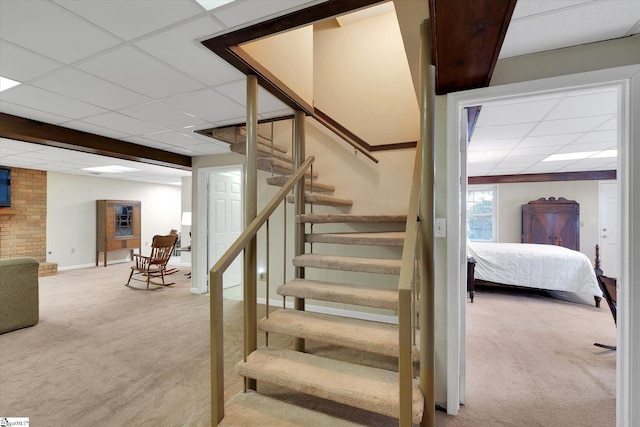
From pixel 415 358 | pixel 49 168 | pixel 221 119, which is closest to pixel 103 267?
pixel 49 168

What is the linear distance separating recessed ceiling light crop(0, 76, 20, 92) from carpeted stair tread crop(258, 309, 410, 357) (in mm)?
2599

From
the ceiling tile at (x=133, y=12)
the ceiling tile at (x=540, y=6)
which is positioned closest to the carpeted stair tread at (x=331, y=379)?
the ceiling tile at (x=540, y=6)

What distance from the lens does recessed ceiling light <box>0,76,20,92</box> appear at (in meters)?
Result: 2.12

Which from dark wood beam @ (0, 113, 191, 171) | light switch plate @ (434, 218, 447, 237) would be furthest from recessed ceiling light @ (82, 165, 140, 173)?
light switch plate @ (434, 218, 447, 237)

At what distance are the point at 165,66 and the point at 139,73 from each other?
24 centimetres

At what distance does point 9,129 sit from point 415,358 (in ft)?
13.6

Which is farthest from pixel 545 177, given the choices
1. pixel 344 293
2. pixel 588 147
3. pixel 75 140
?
pixel 75 140

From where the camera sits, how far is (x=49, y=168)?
5.84 meters

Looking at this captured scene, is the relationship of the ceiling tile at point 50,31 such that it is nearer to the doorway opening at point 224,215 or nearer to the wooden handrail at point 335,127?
the wooden handrail at point 335,127

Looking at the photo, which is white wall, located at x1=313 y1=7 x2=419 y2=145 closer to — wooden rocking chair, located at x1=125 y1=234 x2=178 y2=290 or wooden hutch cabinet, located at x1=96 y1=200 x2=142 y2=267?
wooden rocking chair, located at x1=125 y1=234 x2=178 y2=290

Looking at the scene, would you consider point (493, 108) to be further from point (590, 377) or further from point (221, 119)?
point (221, 119)

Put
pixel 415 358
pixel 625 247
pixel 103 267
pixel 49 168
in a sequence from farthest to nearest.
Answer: pixel 103 267 → pixel 49 168 → pixel 415 358 → pixel 625 247

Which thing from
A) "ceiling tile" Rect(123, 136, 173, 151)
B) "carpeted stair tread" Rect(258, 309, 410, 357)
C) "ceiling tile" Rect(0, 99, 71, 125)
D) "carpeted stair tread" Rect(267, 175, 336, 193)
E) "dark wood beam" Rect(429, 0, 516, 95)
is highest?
"ceiling tile" Rect(0, 99, 71, 125)

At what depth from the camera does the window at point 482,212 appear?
6.79 meters
